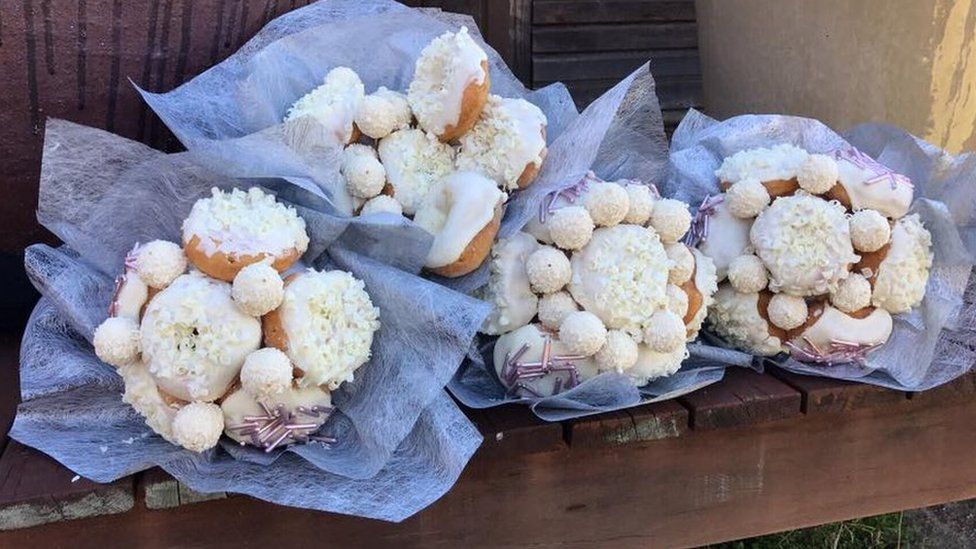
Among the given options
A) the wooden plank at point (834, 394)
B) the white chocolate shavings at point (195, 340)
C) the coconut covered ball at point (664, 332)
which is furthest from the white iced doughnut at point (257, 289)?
the wooden plank at point (834, 394)

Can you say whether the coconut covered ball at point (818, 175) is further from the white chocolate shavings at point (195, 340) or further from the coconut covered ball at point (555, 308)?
the white chocolate shavings at point (195, 340)

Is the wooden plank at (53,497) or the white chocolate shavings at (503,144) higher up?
the white chocolate shavings at (503,144)

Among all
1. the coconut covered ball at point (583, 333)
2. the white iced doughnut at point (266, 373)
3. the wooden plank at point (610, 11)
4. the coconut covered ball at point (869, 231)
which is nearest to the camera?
the white iced doughnut at point (266, 373)

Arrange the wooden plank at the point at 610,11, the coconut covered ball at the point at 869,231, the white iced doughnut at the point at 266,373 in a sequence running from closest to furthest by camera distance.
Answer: the white iced doughnut at the point at 266,373 → the coconut covered ball at the point at 869,231 → the wooden plank at the point at 610,11

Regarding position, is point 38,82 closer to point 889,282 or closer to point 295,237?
point 295,237

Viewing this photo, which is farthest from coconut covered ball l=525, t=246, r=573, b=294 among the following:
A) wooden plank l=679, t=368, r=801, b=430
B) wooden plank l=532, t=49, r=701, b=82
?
wooden plank l=532, t=49, r=701, b=82

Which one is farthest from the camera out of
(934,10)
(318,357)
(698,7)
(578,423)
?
(698,7)

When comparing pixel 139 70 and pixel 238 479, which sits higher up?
pixel 139 70

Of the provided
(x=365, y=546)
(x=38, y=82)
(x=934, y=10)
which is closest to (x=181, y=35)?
(x=38, y=82)
